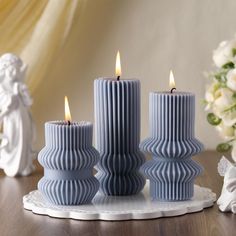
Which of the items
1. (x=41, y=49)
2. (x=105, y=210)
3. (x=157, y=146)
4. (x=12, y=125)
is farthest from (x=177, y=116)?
(x=41, y=49)

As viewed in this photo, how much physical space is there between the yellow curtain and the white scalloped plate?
513mm

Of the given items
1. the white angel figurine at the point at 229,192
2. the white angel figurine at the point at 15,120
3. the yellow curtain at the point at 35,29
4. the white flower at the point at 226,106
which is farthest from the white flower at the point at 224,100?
the yellow curtain at the point at 35,29

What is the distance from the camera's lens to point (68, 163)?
1.17 meters

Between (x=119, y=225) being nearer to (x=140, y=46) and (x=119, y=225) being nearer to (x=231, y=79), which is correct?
(x=231, y=79)

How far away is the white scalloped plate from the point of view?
1.16 metres

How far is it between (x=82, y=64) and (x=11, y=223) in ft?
2.47

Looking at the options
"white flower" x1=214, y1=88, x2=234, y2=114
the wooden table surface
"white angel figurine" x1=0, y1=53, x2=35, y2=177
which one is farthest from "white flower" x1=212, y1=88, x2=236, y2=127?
"white angel figurine" x1=0, y1=53, x2=35, y2=177

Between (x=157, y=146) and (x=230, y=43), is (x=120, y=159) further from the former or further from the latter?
(x=230, y=43)

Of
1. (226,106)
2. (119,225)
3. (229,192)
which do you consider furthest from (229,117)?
(119,225)

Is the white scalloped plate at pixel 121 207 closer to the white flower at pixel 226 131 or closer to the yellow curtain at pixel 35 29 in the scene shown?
the white flower at pixel 226 131

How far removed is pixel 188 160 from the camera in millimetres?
1240

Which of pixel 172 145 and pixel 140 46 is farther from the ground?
pixel 140 46

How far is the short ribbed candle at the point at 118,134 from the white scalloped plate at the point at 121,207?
0.03 metres

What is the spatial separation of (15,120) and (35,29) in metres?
0.27
